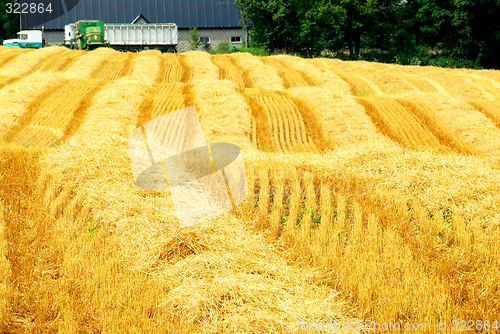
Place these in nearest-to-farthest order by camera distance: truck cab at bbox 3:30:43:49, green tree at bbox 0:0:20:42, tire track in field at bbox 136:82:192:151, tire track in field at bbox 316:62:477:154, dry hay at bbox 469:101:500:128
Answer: tire track in field at bbox 136:82:192:151, tire track in field at bbox 316:62:477:154, dry hay at bbox 469:101:500:128, truck cab at bbox 3:30:43:49, green tree at bbox 0:0:20:42

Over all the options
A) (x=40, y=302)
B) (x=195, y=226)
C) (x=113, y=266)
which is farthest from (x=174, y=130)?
(x=40, y=302)

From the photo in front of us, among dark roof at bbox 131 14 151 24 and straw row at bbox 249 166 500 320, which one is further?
dark roof at bbox 131 14 151 24

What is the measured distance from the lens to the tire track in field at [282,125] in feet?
40.5

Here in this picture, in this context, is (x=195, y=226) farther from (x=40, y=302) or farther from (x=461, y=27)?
(x=461, y=27)

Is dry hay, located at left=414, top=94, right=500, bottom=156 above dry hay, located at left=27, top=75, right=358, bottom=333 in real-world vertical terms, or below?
above

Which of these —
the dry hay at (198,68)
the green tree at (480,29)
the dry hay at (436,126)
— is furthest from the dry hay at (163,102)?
the green tree at (480,29)

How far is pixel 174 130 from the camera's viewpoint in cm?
A: 1205

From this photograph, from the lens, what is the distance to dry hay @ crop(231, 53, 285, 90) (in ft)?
62.6

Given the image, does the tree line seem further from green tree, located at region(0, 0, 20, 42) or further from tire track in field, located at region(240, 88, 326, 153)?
green tree, located at region(0, 0, 20, 42)

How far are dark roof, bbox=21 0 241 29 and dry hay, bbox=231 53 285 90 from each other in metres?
23.6

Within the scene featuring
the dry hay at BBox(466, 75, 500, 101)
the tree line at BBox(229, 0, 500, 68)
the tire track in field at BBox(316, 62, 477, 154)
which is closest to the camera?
the tire track in field at BBox(316, 62, 477, 154)

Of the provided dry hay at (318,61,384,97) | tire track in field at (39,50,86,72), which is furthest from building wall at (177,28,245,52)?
dry hay at (318,61,384,97)

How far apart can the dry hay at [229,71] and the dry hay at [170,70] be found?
81.7 inches

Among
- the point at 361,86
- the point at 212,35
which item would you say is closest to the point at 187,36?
the point at 212,35
